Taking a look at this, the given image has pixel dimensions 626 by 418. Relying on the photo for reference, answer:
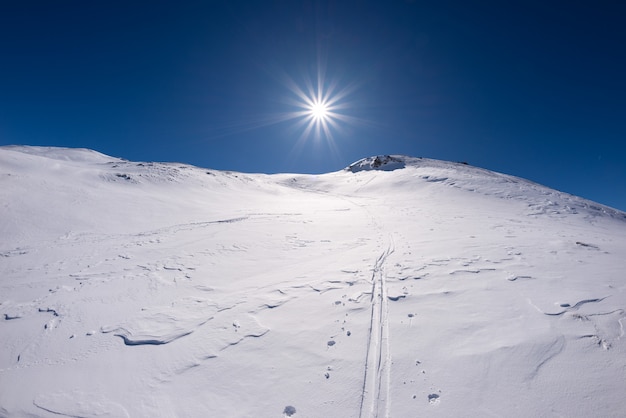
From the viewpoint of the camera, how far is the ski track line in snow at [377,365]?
10.9ft

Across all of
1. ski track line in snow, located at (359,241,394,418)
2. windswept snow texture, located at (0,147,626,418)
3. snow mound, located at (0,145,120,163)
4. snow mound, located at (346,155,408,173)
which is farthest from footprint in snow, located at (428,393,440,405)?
snow mound, located at (0,145,120,163)

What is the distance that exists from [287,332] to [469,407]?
2897 mm

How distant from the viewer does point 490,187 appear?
81.1ft

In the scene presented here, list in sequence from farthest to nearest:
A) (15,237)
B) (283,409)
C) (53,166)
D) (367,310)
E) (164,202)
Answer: (53,166) < (164,202) < (15,237) < (367,310) < (283,409)

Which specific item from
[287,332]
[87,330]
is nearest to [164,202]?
[87,330]

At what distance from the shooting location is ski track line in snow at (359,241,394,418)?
333 cm

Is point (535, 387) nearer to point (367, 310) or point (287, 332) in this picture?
point (367, 310)

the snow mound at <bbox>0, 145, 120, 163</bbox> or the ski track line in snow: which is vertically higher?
the snow mound at <bbox>0, 145, 120, 163</bbox>

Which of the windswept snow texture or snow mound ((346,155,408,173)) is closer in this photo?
the windswept snow texture

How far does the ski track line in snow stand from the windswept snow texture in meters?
0.03

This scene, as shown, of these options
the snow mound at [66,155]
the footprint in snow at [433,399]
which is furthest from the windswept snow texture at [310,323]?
the snow mound at [66,155]

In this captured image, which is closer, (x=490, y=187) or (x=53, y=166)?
(x=53, y=166)

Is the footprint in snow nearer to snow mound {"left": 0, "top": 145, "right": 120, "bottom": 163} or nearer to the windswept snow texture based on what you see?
the windswept snow texture

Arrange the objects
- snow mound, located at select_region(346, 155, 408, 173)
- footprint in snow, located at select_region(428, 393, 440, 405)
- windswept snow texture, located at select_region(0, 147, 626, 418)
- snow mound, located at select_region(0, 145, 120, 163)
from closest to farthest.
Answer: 1. footprint in snow, located at select_region(428, 393, 440, 405)
2. windswept snow texture, located at select_region(0, 147, 626, 418)
3. snow mound, located at select_region(0, 145, 120, 163)
4. snow mound, located at select_region(346, 155, 408, 173)
